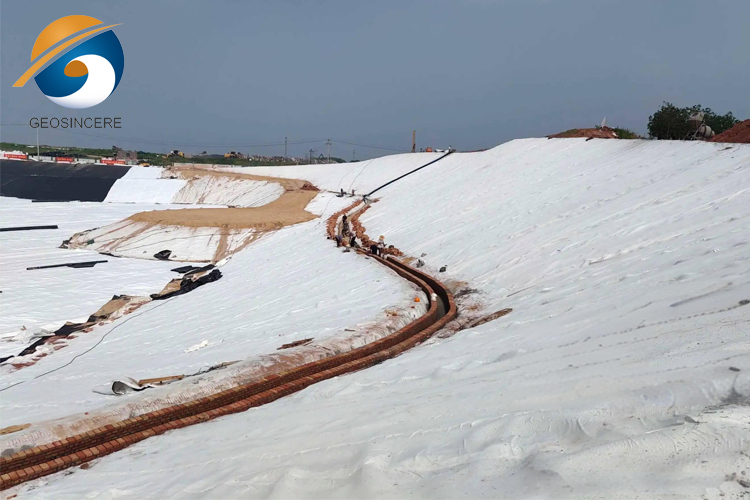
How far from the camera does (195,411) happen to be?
5.16m

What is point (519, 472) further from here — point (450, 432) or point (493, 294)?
point (493, 294)

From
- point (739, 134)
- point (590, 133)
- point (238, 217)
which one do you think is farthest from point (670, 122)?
point (238, 217)

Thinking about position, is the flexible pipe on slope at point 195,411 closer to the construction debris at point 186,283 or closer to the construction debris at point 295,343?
the construction debris at point 295,343

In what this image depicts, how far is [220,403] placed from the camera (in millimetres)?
5312

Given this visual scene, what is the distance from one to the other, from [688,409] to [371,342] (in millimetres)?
4597

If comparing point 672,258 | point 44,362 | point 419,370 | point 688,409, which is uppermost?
point 672,258

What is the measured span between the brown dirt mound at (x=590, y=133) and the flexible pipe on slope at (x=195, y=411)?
1389cm

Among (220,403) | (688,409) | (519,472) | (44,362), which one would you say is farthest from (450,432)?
(44,362)

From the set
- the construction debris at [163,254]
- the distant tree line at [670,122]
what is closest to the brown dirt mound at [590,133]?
the distant tree line at [670,122]

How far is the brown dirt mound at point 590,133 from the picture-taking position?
18423mm

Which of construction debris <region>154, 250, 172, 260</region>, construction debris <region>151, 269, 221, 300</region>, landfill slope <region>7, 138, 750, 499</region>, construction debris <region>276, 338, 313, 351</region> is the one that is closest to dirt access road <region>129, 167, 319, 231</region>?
construction debris <region>154, 250, 172, 260</region>

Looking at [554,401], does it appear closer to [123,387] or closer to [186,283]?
[123,387]

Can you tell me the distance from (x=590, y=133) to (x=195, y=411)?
1808 cm

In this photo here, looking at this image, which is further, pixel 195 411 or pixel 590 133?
pixel 590 133
